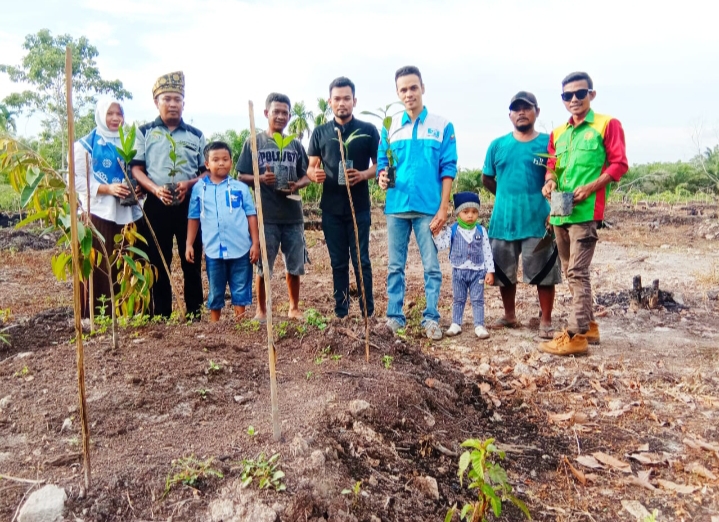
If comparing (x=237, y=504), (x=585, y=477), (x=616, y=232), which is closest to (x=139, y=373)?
(x=237, y=504)

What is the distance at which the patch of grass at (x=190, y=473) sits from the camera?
1.85 m

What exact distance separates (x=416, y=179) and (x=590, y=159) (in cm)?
125

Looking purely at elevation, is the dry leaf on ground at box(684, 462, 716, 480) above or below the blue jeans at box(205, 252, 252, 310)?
below

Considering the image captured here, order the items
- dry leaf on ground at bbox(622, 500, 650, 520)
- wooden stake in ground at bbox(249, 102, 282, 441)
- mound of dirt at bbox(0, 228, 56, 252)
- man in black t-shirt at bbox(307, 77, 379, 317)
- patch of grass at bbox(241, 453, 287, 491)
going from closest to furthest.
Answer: patch of grass at bbox(241, 453, 287, 491), wooden stake in ground at bbox(249, 102, 282, 441), dry leaf on ground at bbox(622, 500, 650, 520), man in black t-shirt at bbox(307, 77, 379, 317), mound of dirt at bbox(0, 228, 56, 252)

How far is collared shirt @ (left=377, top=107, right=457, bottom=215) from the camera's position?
14.0ft

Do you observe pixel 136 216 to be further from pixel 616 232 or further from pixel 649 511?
pixel 616 232

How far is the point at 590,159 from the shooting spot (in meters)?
3.93

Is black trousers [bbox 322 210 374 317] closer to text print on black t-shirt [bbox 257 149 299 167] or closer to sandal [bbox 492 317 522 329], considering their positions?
text print on black t-shirt [bbox 257 149 299 167]

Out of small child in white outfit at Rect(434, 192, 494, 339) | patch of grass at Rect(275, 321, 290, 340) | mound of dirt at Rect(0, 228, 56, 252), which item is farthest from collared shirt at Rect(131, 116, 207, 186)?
mound of dirt at Rect(0, 228, 56, 252)

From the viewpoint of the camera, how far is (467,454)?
5.76 feet

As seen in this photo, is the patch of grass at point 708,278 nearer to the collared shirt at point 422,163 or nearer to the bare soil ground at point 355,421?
the bare soil ground at point 355,421

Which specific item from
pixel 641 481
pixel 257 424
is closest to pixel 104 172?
pixel 257 424

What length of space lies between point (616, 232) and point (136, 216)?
10.4 metres

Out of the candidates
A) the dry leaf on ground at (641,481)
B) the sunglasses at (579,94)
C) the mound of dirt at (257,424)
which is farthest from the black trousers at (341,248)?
the dry leaf on ground at (641,481)
